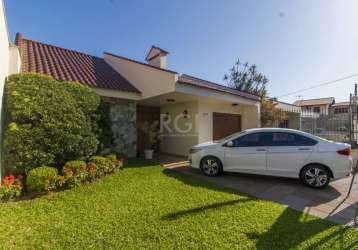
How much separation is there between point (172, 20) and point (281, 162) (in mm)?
7477

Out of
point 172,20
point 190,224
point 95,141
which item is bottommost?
point 190,224

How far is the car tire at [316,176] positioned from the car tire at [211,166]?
2.49 m

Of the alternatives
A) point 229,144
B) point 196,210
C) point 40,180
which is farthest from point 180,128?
point 40,180

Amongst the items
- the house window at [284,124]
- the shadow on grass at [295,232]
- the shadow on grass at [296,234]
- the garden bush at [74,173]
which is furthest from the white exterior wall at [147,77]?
the house window at [284,124]

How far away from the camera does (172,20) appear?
884cm

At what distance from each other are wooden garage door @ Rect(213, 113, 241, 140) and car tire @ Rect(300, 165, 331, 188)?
583 centimetres

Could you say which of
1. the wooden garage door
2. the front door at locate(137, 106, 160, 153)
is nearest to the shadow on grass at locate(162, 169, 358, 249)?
the front door at locate(137, 106, 160, 153)

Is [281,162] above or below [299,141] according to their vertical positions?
below

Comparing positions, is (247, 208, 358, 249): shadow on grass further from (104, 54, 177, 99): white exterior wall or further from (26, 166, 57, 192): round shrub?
(104, 54, 177, 99): white exterior wall

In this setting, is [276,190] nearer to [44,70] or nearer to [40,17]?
[44,70]

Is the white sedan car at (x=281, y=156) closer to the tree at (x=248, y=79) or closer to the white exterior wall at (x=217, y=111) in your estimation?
the white exterior wall at (x=217, y=111)

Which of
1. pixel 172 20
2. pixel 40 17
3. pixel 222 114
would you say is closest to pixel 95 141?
pixel 40 17

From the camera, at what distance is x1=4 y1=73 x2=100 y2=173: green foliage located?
195 inches

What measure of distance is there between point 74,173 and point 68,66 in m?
5.95
